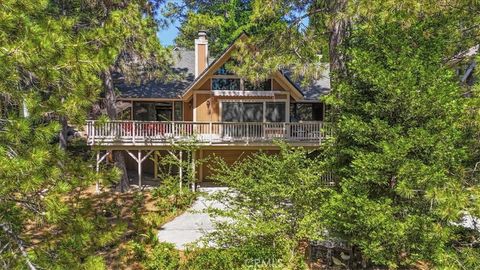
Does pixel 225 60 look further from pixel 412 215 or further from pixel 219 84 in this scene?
pixel 412 215

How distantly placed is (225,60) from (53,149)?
1217cm

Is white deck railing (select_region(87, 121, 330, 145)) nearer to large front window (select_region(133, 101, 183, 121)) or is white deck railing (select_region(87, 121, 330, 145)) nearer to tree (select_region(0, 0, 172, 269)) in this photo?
large front window (select_region(133, 101, 183, 121))

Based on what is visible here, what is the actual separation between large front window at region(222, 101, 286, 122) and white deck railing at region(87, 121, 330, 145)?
1030 mm

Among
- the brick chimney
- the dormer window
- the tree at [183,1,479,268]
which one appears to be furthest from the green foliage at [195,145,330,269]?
the brick chimney

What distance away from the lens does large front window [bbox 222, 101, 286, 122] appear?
17625 millimetres

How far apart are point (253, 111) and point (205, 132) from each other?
292 cm

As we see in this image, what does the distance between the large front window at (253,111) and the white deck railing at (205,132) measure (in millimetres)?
Result: 1030

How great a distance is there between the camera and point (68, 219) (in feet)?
16.9

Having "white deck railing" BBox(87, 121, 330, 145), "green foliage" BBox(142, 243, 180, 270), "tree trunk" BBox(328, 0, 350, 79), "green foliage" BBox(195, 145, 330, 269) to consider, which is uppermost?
"tree trunk" BBox(328, 0, 350, 79)

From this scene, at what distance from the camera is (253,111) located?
58.2 ft

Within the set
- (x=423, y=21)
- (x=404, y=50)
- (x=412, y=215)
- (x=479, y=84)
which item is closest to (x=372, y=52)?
(x=404, y=50)

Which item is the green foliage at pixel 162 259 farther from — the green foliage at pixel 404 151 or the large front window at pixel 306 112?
the large front window at pixel 306 112

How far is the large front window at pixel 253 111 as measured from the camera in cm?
1762

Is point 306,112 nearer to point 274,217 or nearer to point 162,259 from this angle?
point 274,217
